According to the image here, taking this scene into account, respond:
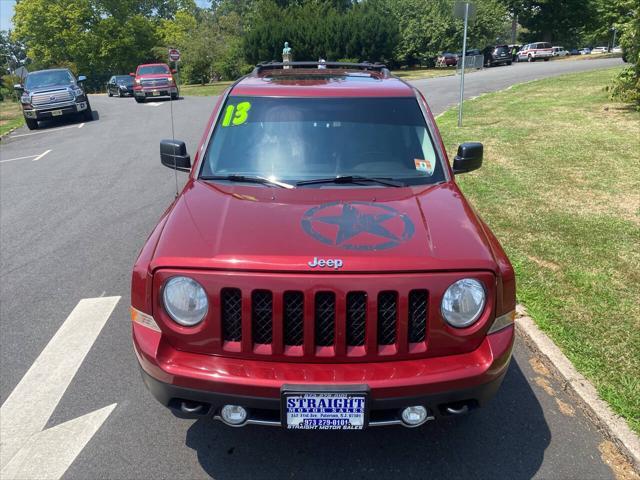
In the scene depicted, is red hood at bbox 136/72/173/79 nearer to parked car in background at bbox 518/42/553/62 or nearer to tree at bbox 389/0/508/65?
tree at bbox 389/0/508/65

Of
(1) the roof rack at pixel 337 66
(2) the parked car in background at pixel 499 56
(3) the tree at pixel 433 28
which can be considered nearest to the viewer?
(1) the roof rack at pixel 337 66

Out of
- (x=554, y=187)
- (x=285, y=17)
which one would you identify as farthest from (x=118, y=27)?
(x=554, y=187)

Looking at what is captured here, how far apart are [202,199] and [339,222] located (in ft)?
3.00

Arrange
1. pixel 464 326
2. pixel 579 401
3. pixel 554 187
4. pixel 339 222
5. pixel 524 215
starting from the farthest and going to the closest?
pixel 554 187 → pixel 524 215 → pixel 579 401 → pixel 339 222 → pixel 464 326

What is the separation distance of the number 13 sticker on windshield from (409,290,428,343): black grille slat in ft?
6.67

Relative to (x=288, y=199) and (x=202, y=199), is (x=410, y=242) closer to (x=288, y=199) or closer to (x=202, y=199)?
(x=288, y=199)

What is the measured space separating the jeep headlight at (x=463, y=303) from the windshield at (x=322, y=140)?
115cm

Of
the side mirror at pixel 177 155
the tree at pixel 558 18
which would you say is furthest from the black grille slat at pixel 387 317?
the tree at pixel 558 18

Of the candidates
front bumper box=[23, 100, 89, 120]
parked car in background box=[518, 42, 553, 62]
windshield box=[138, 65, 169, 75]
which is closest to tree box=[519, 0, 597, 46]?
parked car in background box=[518, 42, 553, 62]

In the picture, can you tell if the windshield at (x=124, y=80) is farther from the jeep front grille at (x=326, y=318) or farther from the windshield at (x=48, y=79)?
the jeep front grille at (x=326, y=318)

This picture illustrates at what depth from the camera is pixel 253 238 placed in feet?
8.98

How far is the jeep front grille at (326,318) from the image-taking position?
99.1 inches

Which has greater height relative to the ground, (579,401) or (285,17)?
(285,17)

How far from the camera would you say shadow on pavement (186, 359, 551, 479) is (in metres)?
2.95
